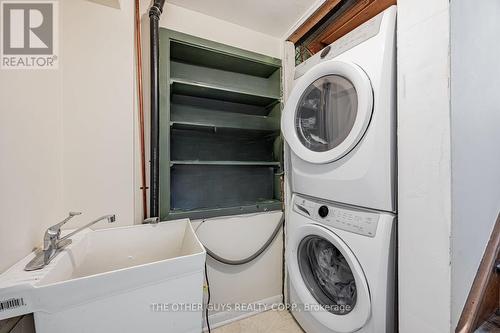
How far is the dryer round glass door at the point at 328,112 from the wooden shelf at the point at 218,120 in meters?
0.36

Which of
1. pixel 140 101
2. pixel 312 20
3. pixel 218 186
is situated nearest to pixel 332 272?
pixel 218 186

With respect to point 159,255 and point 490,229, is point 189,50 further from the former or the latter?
point 490,229

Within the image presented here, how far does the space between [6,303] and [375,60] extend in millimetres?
1518

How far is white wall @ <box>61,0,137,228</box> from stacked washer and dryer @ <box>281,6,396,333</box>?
956 millimetres

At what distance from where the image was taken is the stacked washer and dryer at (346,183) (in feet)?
2.91

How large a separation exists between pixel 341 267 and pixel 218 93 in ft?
4.55

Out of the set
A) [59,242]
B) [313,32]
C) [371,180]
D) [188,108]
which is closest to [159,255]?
[59,242]

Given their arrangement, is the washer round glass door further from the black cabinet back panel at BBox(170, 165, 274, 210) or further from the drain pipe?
the drain pipe

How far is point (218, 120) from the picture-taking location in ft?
5.18

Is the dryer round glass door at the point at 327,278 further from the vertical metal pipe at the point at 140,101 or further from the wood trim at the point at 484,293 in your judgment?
the vertical metal pipe at the point at 140,101

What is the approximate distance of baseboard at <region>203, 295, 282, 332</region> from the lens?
145 cm

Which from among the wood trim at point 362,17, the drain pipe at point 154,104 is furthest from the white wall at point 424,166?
the drain pipe at point 154,104

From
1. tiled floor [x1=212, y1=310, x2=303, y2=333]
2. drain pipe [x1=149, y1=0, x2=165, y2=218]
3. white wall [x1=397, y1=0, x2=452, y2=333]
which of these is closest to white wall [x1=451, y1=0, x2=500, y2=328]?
white wall [x1=397, y1=0, x2=452, y2=333]

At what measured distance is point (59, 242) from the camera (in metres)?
0.87
